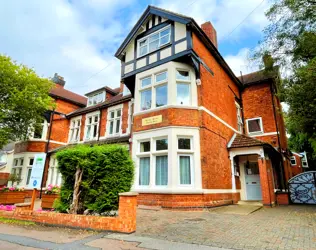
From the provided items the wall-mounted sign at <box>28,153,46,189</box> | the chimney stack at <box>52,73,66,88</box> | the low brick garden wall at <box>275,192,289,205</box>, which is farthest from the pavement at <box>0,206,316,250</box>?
the chimney stack at <box>52,73,66,88</box>

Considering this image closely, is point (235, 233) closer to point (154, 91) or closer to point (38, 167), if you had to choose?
point (38, 167)

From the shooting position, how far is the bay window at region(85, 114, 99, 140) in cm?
1739

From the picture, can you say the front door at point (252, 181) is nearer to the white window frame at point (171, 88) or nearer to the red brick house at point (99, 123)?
the white window frame at point (171, 88)

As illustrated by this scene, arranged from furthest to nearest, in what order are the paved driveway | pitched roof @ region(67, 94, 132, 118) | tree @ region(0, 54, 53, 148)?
pitched roof @ region(67, 94, 132, 118)
tree @ region(0, 54, 53, 148)
the paved driveway

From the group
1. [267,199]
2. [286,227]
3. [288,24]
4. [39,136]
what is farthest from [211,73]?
[39,136]

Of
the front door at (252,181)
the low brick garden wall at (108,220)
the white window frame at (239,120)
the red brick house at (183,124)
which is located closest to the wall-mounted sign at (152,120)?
the red brick house at (183,124)

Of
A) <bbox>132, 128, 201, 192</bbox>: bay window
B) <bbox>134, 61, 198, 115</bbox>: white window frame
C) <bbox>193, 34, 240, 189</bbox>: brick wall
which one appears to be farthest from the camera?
<bbox>134, 61, 198, 115</bbox>: white window frame

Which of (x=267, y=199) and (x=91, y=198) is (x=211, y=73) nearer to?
(x=267, y=199)

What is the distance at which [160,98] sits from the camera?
11.7 meters

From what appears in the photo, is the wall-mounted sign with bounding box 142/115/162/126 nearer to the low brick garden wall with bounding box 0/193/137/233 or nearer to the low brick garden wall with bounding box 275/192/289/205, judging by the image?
the low brick garden wall with bounding box 0/193/137/233

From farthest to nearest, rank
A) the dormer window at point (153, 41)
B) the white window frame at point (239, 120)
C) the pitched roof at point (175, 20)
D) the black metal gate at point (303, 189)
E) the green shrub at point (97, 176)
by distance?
the white window frame at point (239, 120)
the black metal gate at point (303, 189)
the dormer window at point (153, 41)
the pitched roof at point (175, 20)
the green shrub at point (97, 176)

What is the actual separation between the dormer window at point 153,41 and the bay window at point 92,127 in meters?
7.29

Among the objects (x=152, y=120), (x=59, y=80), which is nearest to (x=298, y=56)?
(x=152, y=120)

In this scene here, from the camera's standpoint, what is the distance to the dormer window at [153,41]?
12.3 m
